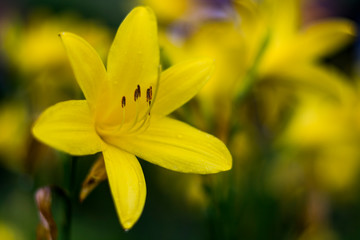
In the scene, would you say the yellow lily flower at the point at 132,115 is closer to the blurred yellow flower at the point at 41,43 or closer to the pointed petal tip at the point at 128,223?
the pointed petal tip at the point at 128,223

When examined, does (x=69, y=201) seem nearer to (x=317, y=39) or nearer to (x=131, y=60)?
(x=131, y=60)

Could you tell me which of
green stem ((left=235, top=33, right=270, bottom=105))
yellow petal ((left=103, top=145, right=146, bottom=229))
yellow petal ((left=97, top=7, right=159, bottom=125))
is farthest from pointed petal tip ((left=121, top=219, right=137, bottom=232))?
green stem ((left=235, top=33, right=270, bottom=105))

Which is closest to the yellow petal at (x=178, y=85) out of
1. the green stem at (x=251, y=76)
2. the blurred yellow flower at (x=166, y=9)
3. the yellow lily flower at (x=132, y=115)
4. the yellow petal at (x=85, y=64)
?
the yellow lily flower at (x=132, y=115)

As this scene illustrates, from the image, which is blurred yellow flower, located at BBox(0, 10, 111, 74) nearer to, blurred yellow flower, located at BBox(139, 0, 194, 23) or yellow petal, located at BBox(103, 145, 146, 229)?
blurred yellow flower, located at BBox(139, 0, 194, 23)

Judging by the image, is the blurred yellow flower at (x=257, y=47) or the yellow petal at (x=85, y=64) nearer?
the yellow petal at (x=85, y=64)

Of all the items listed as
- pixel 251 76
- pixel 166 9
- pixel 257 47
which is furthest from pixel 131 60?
pixel 166 9

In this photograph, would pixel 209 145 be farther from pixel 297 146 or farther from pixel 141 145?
pixel 297 146

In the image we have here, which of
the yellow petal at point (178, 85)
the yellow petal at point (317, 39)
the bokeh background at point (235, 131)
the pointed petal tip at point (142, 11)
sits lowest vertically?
the bokeh background at point (235, 131)
